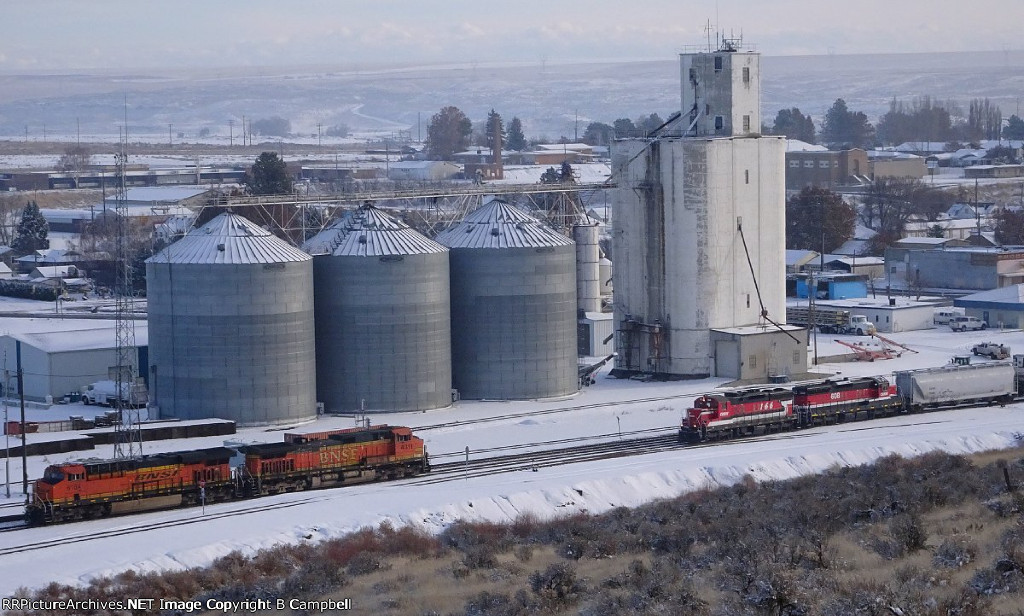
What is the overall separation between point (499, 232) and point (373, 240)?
581 cm

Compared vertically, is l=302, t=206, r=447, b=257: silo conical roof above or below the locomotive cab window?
above

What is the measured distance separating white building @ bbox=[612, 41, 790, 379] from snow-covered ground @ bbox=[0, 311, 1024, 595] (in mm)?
2616

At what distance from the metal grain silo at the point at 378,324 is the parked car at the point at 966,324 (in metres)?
35.5

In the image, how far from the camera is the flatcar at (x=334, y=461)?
4550 cm

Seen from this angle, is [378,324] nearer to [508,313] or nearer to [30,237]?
[508,313]

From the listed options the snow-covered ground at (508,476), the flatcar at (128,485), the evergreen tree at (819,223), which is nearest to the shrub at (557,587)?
the snow-covered ground at (508,476)

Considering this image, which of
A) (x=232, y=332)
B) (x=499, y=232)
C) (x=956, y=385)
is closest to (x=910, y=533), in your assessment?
(x=956, y=385)

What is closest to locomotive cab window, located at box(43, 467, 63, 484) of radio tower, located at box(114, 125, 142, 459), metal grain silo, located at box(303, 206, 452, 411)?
radio tower, located at box(114, 125, 142, 459)

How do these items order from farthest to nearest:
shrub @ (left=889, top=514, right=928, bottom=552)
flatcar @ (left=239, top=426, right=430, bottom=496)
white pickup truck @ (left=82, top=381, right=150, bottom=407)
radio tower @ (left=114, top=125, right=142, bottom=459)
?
white pickup truck @ (left=82, top=381, right=150, bottom=407)
radio tower @ (left=114, top=125, right=142, bottom=459)
flatcar @ (left=239, top=426, right=430, bottom=496)
shrub @ (left=889, top=514, right=928, bottom=552)

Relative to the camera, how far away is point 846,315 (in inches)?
3260

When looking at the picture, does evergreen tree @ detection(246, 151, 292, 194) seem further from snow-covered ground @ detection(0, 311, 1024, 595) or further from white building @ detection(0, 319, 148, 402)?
snow-covered ground @ detection(0, 311, 1024, 595)

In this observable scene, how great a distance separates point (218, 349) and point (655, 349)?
20.8m

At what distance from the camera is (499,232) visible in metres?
63.2

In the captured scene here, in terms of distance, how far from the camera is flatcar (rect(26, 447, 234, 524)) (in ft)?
137
